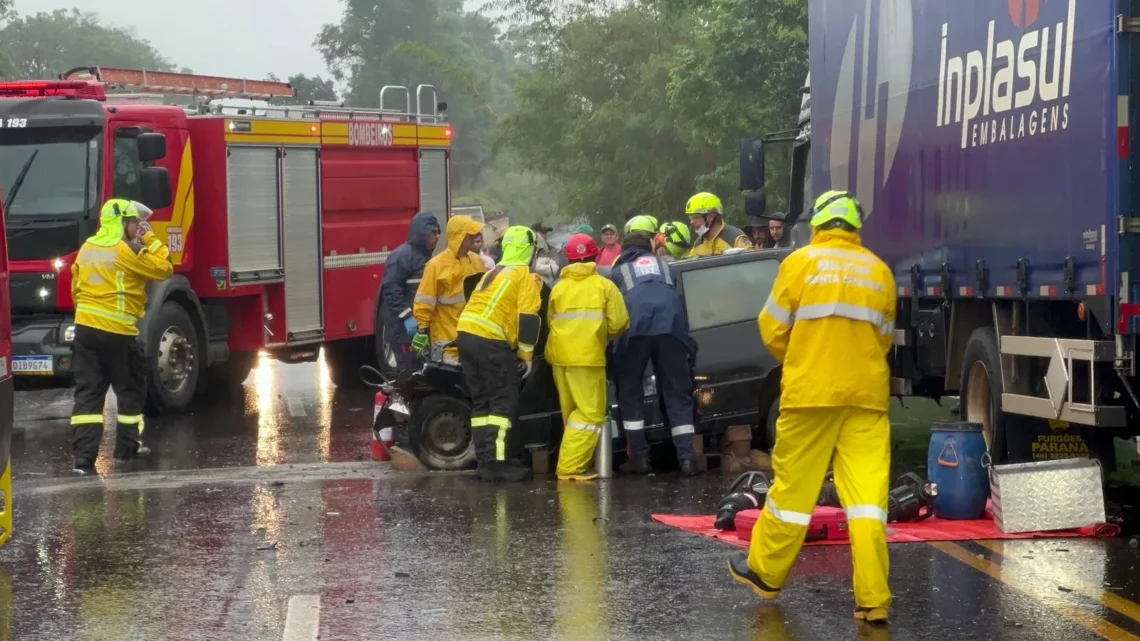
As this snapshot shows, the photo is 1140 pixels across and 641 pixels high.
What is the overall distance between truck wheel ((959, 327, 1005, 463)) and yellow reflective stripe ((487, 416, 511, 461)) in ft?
9.31

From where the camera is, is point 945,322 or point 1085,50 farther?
point 945,322

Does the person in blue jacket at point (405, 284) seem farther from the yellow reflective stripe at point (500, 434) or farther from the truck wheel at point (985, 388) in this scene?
the truck wheel at point (985, 388)

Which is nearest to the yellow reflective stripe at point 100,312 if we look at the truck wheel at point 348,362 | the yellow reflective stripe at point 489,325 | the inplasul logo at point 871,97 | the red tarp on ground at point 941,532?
the yellow reflective stripe at point 489,325

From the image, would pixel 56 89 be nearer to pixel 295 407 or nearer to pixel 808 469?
pixel 295 407

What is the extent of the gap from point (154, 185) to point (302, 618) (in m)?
8.74

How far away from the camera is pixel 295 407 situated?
55.9ft

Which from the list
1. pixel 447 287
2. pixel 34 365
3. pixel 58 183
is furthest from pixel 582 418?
pixel 58 183

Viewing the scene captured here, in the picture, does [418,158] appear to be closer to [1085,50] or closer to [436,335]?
[436,335]

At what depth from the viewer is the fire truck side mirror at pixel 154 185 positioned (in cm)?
1523

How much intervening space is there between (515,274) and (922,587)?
15.0 ft

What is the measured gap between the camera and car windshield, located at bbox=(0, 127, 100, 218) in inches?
596

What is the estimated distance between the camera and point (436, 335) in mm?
12914

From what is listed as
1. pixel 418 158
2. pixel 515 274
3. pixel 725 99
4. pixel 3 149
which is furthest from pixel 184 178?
pixel 725 99

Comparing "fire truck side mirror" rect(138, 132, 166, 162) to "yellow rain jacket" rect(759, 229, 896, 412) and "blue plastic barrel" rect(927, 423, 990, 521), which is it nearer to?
"blue plastic barrel" rect(927, 423, 990, 521)
